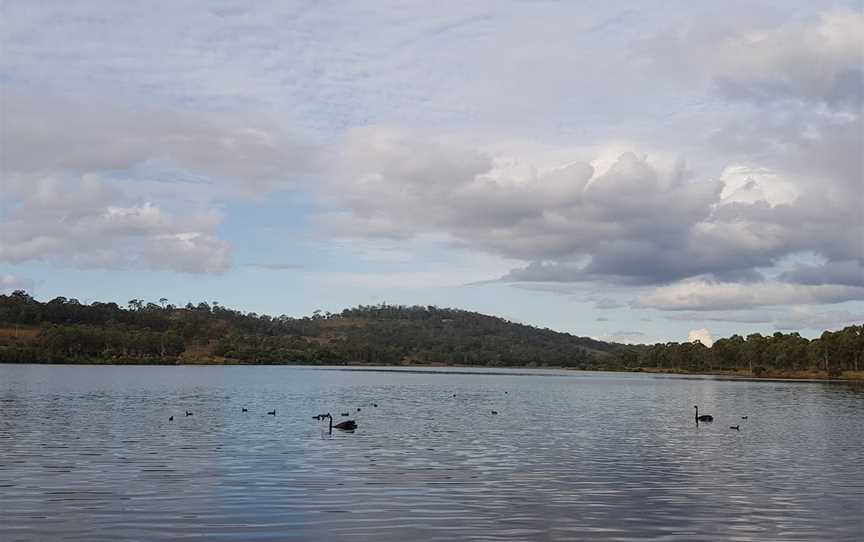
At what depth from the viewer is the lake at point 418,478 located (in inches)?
1241

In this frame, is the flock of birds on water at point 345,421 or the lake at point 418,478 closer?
the lake at point 418,478

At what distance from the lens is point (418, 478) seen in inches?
1699

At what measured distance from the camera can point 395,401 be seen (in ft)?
385

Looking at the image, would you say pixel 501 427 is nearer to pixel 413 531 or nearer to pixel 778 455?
pixel 778 455

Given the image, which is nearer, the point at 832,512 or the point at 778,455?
the point at 832,512

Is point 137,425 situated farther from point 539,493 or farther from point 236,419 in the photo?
point 539,493

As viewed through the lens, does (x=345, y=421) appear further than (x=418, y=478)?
Yes

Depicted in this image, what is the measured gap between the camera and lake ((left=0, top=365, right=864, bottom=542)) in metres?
31.5

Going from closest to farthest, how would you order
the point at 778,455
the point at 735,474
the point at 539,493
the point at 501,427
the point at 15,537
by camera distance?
the point at 15,537
the point at 539,493
the point at 735,474
the point at 778,455
the point at 501,427

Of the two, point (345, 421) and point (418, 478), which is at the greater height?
point (345, 421)

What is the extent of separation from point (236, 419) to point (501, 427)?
81.4 feet

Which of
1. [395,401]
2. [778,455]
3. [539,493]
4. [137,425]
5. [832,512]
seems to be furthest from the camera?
[395,401]

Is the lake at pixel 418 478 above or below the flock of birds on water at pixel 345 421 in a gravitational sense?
below

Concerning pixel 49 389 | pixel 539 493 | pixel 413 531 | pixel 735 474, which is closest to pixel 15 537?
pixel 413 531
